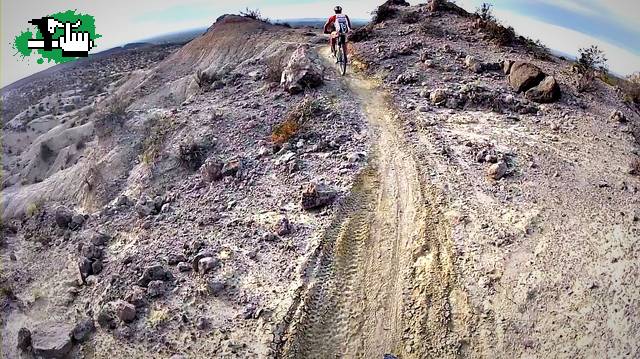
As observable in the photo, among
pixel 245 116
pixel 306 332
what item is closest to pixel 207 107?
pixel 245 116

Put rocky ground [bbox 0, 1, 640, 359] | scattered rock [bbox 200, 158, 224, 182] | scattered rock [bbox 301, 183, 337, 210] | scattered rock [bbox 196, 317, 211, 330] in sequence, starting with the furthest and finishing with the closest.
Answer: scattered rock [bbox 200, 158, 224, 182] → scattered rock [bbox 301, 183, 337, 210] → scattered rock [bbox 196, 317, 211, 330] → rocky ground [bbox 0, 1, 640, 359]

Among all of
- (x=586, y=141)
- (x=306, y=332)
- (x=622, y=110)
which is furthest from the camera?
(x=622, y=110)

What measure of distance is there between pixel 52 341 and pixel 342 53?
9.56m

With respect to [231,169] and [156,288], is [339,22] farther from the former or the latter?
[156,288]

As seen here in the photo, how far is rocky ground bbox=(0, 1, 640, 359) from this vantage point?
5.77 meters

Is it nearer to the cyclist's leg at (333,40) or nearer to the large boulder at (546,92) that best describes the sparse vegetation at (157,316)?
the cyclist's leg at (333,40)

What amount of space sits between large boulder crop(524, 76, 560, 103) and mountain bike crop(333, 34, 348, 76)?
4.87m

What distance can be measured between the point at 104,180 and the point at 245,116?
15.6 feet

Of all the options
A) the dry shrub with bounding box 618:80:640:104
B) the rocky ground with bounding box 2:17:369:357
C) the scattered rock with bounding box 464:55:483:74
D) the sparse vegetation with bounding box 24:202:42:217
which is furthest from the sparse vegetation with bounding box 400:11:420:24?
the sparse vegetation with bounding box 24:202:42:217

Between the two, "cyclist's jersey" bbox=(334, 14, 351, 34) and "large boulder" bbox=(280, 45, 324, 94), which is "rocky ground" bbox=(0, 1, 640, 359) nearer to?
"large boulder" bbox=(280, 45, 324, 94)

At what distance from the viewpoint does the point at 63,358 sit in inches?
270

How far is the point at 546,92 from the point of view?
10.2 m

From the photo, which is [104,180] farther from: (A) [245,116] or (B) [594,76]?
(B) [594,76]

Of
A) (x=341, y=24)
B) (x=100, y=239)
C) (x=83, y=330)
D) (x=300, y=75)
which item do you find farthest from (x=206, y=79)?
(x=83, y=330)
